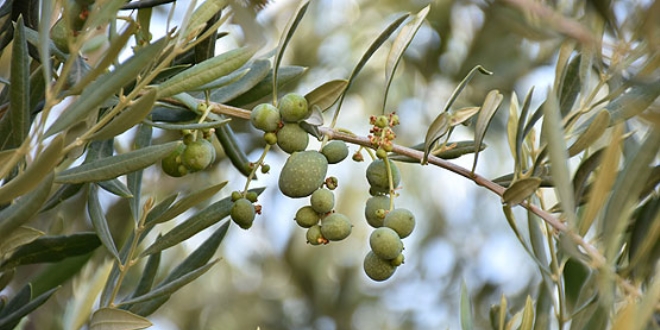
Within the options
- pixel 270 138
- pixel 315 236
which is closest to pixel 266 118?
pixel 270 138

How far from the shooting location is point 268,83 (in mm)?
898

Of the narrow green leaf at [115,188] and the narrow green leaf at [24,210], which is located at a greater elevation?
the narrow green leaf at [24,210]

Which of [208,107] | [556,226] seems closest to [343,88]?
[208,107]

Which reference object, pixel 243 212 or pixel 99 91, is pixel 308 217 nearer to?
pixel 243 212

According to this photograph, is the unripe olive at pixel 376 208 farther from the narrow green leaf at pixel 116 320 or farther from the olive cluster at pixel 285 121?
the narrow green leaf at pixel 116 320

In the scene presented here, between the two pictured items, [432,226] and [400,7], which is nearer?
[400,7]

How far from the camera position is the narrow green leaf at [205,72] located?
695mm

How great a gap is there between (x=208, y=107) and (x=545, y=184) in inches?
12.7

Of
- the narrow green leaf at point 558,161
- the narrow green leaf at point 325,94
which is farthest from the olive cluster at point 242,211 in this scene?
the narrow green leaf at point 558,161

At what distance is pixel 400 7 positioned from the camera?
221 centimetres

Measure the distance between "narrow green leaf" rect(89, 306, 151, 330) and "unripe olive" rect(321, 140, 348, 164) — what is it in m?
0.21

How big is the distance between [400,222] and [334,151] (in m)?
0.09

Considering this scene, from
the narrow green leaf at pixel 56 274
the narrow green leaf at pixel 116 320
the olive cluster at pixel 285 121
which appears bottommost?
the narrow green leaf at pixel 56 274

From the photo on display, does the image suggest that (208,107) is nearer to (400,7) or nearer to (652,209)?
(652,209)
